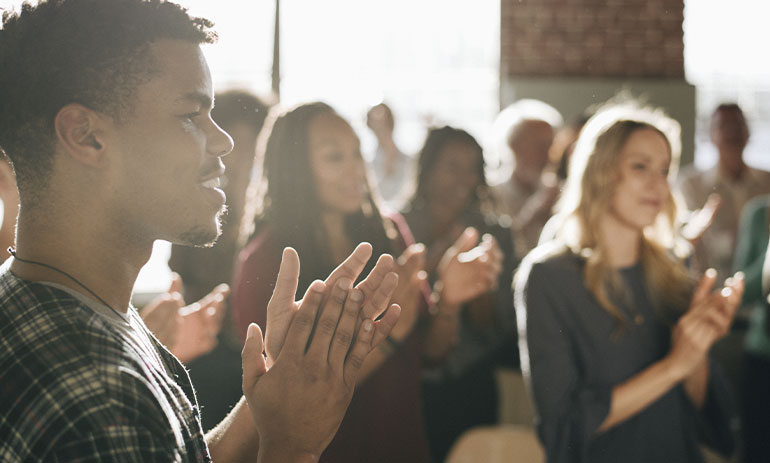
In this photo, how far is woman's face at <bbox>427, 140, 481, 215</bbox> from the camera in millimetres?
1804

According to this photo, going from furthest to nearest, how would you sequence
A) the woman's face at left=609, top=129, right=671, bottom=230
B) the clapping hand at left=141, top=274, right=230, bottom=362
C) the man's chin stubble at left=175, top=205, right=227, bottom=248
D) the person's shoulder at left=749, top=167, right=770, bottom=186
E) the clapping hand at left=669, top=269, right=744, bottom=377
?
the person's shoulder at left=749, top=167, right=770, bottom=186 < the woman's face at left=609, top=129, right=671, bottom=230 < the clapping hand at left=669, top=269, right=744, bottom=377 < the clapping hand at left=141, top=274, right=230, bottom=362 < the man's chin stubble at left=175, top=205, right=227, bottom=248

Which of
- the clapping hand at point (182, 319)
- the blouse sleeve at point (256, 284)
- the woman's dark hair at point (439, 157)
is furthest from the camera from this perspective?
the woman's dark hair at point (439, 157)

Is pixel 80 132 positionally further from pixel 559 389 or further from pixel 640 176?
pixel 640 176

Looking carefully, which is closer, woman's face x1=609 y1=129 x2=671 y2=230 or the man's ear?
the man's ear

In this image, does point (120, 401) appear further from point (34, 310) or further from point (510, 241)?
point (510, 241)

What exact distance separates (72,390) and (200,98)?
0.21 meters

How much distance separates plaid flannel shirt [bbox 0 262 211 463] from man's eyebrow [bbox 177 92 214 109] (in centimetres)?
15

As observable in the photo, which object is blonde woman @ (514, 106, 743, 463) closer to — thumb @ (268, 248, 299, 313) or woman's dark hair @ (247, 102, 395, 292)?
woman's dark hair @ (247, 102, 395, 292)

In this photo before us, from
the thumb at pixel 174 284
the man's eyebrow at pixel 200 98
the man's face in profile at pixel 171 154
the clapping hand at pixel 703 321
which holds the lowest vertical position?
the clapping hand at pixel 703 321

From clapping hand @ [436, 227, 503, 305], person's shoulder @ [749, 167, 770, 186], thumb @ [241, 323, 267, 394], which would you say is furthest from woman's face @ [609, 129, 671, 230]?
person's shoulder @ [749, 167, 770, 186]

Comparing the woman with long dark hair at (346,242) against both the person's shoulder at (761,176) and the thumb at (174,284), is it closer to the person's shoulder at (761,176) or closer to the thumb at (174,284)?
the thumb at (174,284)

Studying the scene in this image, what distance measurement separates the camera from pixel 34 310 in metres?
0.44

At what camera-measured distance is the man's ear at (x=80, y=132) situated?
47 cm

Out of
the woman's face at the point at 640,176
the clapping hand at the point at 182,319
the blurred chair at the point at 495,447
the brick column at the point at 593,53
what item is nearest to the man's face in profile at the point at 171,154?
the clapping hand at the point at 182,319
